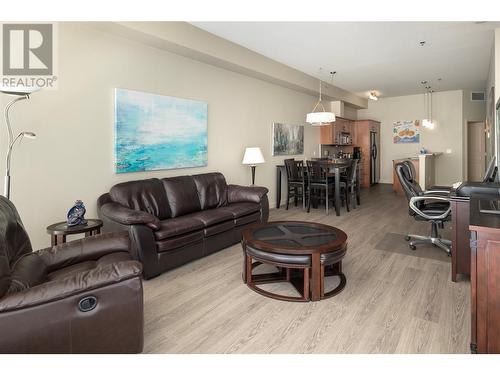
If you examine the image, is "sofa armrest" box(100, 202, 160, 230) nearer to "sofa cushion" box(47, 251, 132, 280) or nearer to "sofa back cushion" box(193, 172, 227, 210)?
"sofa cushion" box(47, 251, 132, 280)

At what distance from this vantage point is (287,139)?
7008mm

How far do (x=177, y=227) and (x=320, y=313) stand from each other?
66.9 inches

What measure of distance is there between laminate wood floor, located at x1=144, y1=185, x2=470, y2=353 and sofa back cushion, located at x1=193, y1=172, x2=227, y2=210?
1011mm

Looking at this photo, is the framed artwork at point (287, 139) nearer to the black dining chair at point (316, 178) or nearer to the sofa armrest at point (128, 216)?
the black dining chair at point (316, 178)

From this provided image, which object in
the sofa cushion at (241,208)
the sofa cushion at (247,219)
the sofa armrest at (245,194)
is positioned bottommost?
the sofa cushion at (247,219)

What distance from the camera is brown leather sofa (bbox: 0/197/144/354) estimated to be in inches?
55.7

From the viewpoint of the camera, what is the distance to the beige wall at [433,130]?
351 inches

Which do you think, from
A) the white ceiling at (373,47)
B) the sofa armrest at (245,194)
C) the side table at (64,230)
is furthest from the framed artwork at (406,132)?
the side table at (64,230)

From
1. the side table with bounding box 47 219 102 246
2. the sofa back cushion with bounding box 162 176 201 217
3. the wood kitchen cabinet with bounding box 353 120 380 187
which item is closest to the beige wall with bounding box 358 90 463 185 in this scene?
the wood kitchen cabinet with bounding box 353 120 380 187

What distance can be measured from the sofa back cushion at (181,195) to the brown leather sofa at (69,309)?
2.06 metres

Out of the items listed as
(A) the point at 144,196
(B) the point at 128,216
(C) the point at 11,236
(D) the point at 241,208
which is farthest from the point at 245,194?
(C) the point at 11,236

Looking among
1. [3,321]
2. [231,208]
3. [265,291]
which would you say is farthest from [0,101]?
[265,291]
